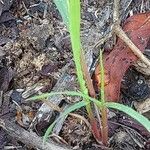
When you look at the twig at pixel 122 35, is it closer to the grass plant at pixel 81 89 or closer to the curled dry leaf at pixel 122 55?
the curled dry leaf at pixel 122 55

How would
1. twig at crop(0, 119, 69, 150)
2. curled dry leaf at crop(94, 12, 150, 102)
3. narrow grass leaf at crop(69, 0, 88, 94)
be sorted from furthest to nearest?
curled dry leaf at crop(94, 12, 150, 102), twig at crop(0, 119, 69, 150), narrow grass leaf at crop(69, 0, 88, 94)

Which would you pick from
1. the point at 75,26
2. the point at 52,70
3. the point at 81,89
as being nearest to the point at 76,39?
the point at 75,26

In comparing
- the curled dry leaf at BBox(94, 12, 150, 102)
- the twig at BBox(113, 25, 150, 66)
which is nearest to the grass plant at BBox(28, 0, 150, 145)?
the curled dry leaf at BBox(94, 12, 150, 102)

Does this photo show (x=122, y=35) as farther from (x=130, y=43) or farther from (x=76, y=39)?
(x=76, y=39)

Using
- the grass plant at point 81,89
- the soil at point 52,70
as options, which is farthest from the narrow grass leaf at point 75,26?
the soil at point 52,70

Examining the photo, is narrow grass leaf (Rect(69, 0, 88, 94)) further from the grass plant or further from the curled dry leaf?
the curled dry leaf
